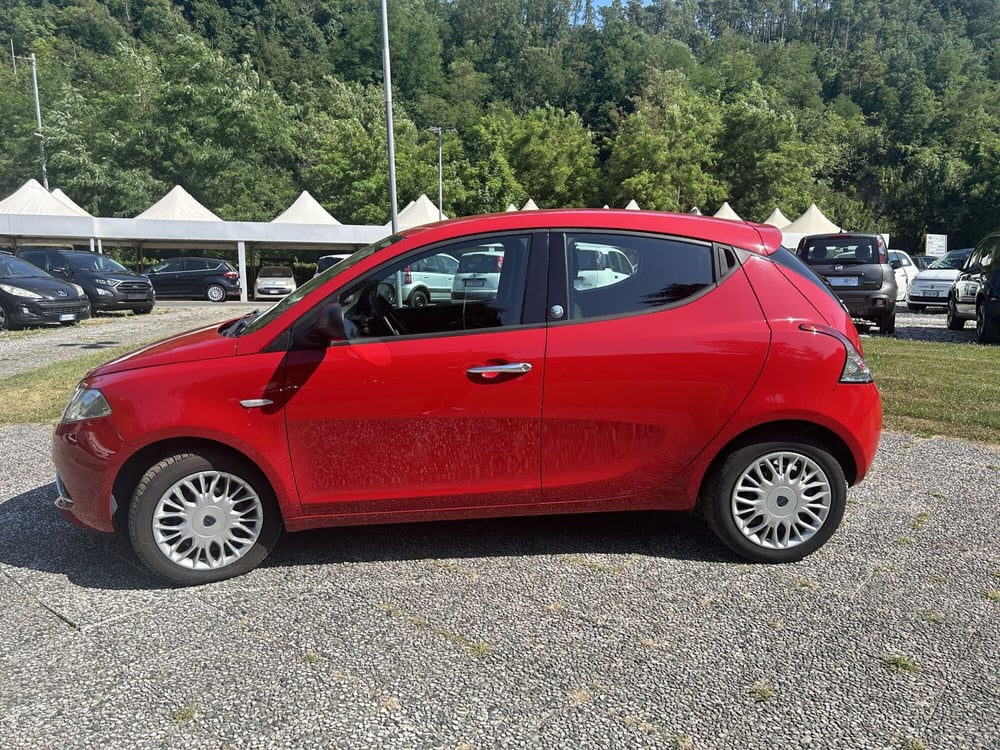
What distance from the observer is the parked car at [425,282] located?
12.1ft

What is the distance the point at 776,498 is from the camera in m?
3.76

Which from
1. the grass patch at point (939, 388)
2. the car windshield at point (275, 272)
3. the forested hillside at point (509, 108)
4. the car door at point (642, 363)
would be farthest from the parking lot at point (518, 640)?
the forested hillside at point (509, 108)

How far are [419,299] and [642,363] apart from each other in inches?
45.5

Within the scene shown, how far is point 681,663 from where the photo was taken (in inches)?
115

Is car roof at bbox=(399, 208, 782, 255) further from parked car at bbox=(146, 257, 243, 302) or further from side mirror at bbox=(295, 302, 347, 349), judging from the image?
parked car at bbox=(146, 257, 243, 302)

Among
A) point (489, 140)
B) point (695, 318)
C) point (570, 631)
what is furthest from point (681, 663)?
point (489, 140)

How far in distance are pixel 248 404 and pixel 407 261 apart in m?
1.02

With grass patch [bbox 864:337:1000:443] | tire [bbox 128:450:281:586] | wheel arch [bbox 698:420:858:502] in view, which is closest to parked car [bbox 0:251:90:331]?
tire [bbox 128:450:281:586]

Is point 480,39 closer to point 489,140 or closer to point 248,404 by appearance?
point 489,140

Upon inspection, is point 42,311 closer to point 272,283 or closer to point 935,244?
point 272,283

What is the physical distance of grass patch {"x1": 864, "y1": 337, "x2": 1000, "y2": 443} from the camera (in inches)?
258

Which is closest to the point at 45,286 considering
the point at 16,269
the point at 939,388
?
the point at 16,269

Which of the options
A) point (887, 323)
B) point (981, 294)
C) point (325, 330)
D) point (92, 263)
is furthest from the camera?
point (92, 263)

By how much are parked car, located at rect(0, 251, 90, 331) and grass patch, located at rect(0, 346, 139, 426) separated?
4.72 meters
